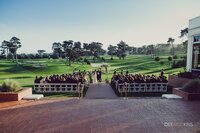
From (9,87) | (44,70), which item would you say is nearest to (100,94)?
(9,87)

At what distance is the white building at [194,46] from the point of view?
2086cm

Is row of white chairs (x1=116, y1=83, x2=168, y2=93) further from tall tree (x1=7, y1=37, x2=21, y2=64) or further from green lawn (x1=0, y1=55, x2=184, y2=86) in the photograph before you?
tall tree (x1=7, y1=37, x2=21, y2=64)

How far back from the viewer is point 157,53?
12406 cm

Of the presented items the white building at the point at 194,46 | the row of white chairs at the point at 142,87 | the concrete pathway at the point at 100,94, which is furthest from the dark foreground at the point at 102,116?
the white building at the point at 194,46

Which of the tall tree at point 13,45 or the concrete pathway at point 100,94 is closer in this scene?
the concrete pathway at point 100,94

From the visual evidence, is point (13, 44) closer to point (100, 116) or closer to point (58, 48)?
point (58, 48)

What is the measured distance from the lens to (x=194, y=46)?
71.3 ft

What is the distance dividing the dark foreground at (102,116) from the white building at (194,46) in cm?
1017

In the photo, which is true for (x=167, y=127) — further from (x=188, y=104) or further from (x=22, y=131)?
(x=22, y=131)

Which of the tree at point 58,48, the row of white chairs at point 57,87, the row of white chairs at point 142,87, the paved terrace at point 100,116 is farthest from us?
the tree at point 58,48

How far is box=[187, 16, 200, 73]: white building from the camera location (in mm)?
20859

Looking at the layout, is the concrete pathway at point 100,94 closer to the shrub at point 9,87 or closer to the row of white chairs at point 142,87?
the row of white chairs at point 142,87

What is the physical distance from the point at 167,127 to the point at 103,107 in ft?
12.2

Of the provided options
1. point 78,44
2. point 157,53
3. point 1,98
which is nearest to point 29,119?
point 1,98
